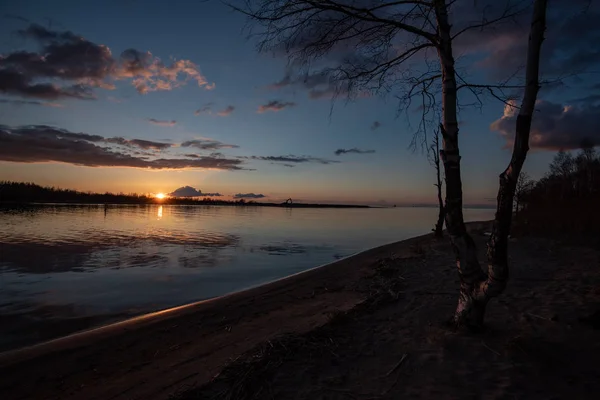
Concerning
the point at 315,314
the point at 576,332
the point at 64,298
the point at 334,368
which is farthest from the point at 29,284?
the point at 576,332

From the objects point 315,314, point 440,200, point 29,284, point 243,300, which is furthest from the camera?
point 440,200

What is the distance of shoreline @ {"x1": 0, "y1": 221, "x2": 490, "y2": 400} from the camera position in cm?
492

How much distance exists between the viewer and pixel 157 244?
21.5m

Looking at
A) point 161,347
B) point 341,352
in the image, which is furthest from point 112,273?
point 341,352

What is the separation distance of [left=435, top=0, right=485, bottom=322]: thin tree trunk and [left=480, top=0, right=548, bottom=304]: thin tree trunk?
1.24 ft

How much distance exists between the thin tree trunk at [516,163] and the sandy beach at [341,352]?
1.11m

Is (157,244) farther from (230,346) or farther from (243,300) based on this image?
(230,346)

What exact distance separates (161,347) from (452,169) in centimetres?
614

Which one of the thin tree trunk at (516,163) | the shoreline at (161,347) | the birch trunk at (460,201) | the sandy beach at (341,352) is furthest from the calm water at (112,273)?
the thin tree trunk at (516,163)

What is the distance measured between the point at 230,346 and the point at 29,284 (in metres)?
9.30

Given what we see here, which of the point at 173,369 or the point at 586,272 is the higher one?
the point at 586,272

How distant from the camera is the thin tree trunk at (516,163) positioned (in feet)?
13.3

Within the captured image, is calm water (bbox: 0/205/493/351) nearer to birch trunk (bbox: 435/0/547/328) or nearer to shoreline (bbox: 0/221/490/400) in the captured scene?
shoreline (bbox: 0/221/490/400)

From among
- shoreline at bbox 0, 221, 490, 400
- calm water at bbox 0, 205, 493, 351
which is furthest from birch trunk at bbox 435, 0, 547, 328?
calm water at bbox 0, 205, 493, 351
